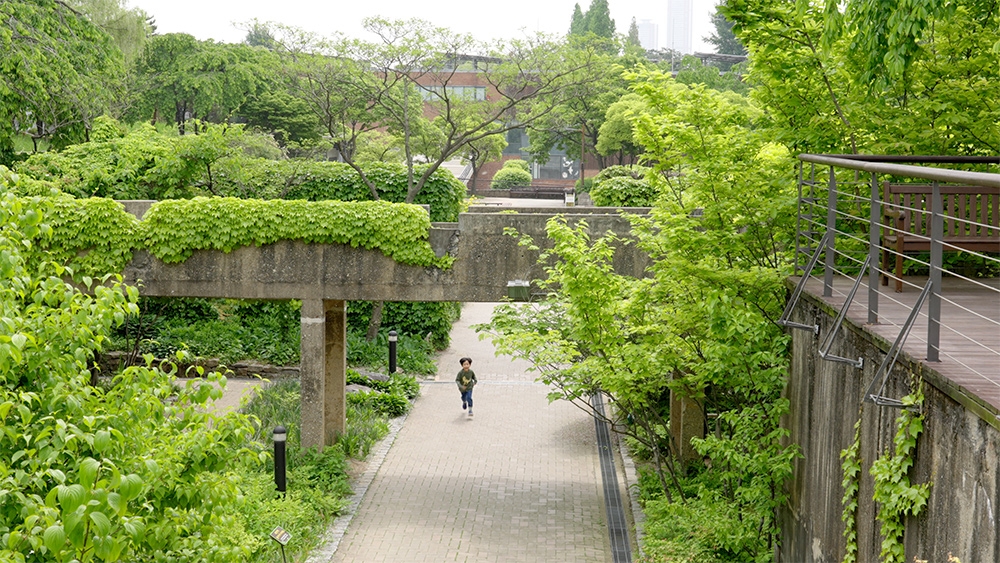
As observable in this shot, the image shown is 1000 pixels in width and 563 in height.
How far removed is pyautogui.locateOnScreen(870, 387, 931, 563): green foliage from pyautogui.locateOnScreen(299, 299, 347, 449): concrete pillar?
10643 mm

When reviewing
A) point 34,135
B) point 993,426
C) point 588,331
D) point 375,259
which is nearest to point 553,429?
point 375,259

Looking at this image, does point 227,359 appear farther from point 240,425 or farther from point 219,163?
point 240,425

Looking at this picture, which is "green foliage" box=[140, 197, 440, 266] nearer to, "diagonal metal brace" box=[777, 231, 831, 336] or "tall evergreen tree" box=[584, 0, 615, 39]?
"diagonal metal brace" box=[777, 231, 831, 336]

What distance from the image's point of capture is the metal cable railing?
5.90m

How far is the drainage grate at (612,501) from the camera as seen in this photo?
523 inches

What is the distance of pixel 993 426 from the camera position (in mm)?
4957

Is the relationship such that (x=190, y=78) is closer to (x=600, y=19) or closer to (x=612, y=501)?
(x=612, y=501)

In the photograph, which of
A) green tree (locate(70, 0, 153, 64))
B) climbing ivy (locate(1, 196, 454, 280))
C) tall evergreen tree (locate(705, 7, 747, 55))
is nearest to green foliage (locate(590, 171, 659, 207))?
climbing ivy (locate(1, 196, 454, 280))

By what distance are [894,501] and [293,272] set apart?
11035 mm

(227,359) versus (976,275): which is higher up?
(976,275)

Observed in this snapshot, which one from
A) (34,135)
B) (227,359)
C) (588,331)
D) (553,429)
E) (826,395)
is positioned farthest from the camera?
(34,135)

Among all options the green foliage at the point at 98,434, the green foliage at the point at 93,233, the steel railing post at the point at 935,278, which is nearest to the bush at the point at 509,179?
the green foliage at the point at 93,233

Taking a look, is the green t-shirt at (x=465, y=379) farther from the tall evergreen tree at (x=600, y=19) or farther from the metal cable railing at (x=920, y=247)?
the tall evergreen tree at (x=600, y=19)

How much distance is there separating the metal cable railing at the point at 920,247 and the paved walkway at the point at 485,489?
211 inches
